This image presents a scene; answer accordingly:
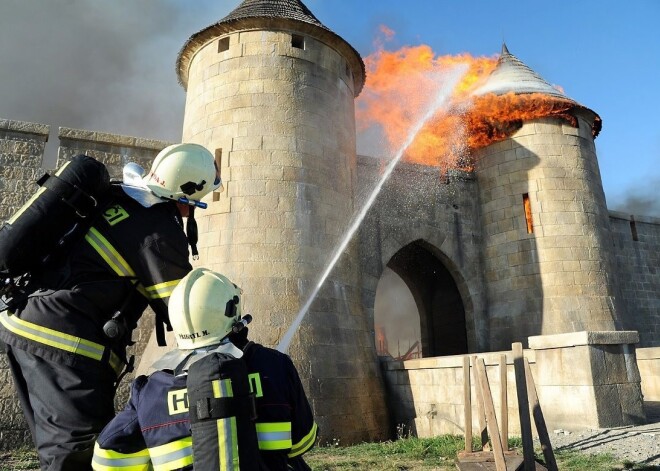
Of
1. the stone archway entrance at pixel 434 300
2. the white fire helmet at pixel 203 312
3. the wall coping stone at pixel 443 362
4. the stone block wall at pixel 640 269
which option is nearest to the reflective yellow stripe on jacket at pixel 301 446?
the white fire helmet at pixel 203 312

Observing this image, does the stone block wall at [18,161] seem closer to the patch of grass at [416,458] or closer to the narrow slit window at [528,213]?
the patch of grass at [416,458]

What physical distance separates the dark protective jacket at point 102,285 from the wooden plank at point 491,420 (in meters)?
3.11

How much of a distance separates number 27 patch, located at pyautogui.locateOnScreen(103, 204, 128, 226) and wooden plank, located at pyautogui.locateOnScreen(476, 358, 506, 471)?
355 centimetres

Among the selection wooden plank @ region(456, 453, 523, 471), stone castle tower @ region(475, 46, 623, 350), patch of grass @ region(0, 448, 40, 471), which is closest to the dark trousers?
wooden plank @ region(456, 453, 523, 471)

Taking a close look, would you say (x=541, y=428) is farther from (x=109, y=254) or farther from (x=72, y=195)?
(x=72, y=195)

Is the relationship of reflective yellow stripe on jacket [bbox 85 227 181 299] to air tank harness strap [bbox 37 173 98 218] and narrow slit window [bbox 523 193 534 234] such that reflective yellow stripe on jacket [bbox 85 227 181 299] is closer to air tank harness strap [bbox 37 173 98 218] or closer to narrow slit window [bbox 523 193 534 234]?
air tank harness strap [bbox 37 173 98 218]

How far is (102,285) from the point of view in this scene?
281 centimetres

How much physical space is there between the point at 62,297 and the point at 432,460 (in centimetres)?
507

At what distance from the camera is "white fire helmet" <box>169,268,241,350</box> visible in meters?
2.22

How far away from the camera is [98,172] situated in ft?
9.49

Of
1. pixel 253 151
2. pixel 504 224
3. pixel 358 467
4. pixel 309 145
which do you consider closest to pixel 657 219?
pixel 504 224

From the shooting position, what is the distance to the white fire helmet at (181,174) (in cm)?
292

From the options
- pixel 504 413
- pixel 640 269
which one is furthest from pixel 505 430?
pixel 640 269

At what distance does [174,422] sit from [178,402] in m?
0.08
